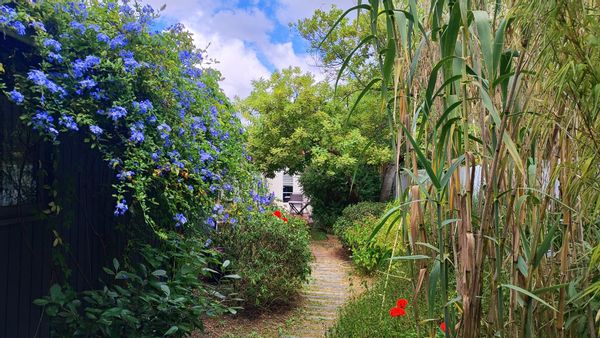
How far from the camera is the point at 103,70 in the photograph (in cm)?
197

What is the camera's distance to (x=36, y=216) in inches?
82.0

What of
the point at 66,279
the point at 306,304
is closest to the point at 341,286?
the point at 306,304

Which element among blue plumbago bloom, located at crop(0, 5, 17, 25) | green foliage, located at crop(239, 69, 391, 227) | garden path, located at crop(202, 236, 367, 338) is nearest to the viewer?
blue plumbago bloom, located at crop(0, 5, 17, 25)

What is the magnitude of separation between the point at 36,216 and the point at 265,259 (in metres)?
2.71

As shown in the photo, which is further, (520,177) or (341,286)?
(341,286)

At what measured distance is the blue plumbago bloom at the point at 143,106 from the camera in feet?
6.53

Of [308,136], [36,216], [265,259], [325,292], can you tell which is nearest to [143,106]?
[36,216]

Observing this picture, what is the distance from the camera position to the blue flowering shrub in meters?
1.81

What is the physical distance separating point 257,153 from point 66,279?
320 inches

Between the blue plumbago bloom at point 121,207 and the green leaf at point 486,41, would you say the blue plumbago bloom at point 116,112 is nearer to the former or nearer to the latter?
the blue plumbago bloom at point 121,207

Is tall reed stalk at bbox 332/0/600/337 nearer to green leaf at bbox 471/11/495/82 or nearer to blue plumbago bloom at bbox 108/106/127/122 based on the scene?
green leaf at bbox 471/11/495/82

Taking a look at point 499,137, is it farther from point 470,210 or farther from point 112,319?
point 112,319

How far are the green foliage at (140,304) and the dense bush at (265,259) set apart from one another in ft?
4.49

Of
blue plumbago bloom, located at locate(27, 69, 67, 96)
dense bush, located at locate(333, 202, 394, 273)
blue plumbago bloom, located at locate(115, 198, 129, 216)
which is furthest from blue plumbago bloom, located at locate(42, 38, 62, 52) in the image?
dense bush, located at locate(333, 202, 394, 273)
